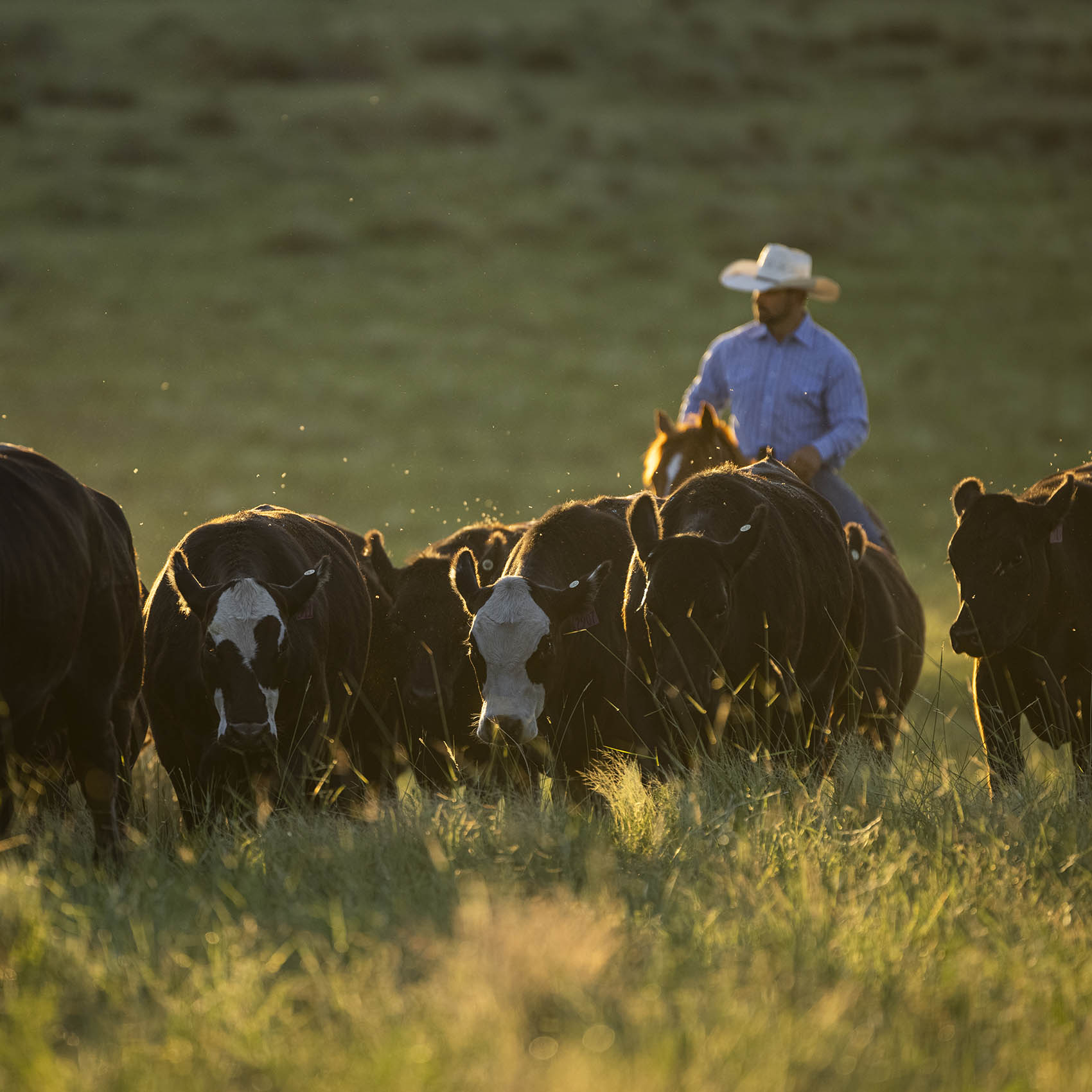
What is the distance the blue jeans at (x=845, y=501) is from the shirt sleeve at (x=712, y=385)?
3.12 feet

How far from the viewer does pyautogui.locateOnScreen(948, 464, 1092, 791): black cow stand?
20.7 feet

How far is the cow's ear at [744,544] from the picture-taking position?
6312 millimetres

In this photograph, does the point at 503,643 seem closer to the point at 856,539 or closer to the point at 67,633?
the point at 67,633

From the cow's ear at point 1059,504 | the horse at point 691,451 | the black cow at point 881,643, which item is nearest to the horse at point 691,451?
the horse at point 691,451

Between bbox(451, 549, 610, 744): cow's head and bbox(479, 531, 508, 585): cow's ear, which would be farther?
bbox(479, 531, 508, 585): cow's ear

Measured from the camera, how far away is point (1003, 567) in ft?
20.9

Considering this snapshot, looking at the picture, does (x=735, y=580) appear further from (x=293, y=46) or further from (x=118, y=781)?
(x=293, y=46)

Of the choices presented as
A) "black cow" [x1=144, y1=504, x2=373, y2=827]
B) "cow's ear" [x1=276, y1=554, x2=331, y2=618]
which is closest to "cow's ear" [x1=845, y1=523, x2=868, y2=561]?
"black cow" [x1=144, y1=504, x2=373, y2=827]

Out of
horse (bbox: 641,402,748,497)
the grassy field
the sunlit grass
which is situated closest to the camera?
the sunlit grass

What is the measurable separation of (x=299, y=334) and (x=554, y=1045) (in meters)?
42.2

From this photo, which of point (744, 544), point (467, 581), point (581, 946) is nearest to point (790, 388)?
point (467, 581)

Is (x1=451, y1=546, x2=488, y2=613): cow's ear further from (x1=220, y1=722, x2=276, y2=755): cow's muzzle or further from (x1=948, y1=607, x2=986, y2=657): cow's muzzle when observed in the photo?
(x1=948, y1=607, x2=986, y2=657): cow's muzzle

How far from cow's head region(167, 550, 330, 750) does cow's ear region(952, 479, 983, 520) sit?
296cm

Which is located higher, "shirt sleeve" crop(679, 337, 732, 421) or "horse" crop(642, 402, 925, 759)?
"shirt sleeve" crop(679, 337, 732, 421)
